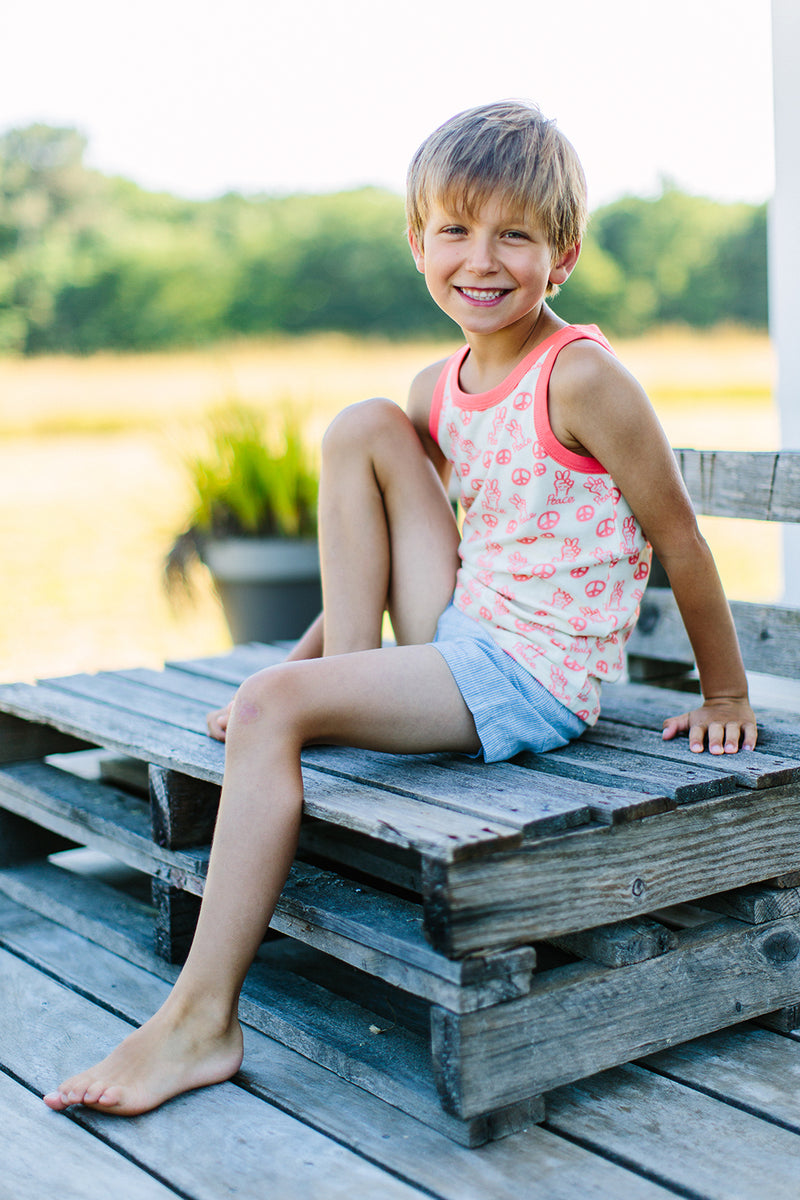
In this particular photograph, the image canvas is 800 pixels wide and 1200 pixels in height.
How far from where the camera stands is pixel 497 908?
123 centimetres

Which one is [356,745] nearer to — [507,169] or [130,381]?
[507,169]

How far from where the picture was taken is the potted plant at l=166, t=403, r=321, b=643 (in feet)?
11.9

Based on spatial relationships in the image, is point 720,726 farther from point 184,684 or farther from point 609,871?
point 184,684

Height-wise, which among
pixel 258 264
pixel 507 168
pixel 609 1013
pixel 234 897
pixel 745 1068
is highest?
pixel 258 264

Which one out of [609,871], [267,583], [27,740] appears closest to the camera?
[609,871]

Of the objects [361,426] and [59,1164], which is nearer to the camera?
[59,1164]

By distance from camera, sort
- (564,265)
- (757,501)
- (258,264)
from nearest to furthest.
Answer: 1. (564,265)
2. (757,501)
3. (258,264)

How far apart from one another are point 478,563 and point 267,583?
198 centimetres

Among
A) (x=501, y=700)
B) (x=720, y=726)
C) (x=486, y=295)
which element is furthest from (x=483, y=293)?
(x=720, y=726)

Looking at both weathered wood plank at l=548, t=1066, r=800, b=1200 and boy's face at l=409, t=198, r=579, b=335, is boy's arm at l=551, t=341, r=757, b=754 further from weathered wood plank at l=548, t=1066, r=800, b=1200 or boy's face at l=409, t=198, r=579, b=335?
weathered wood plank at l=548, t=1066, r=800, b=1200

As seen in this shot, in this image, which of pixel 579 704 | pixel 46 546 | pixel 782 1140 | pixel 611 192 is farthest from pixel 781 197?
pixel 611 192

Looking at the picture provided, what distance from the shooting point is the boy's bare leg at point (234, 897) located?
1354mm

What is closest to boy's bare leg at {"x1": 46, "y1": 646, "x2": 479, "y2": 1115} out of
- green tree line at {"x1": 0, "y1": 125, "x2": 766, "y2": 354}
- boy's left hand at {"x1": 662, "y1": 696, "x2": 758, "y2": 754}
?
Answer: boy's left hand at {"x1": 662, "y1": 696, "x2": 758, "y2": 754}

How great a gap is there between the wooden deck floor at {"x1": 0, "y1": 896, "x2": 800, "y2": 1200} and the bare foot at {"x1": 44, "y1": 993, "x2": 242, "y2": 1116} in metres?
0.02
